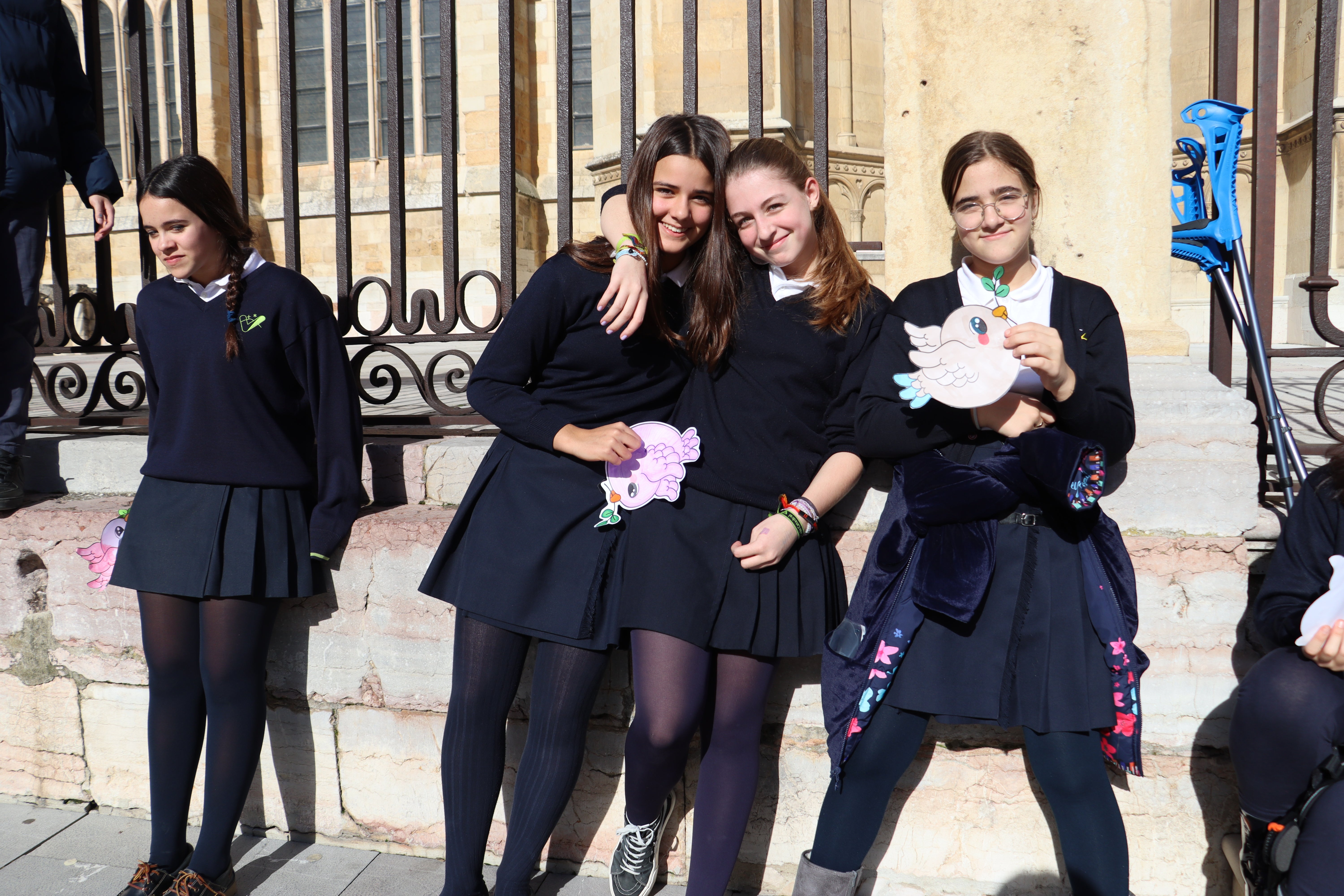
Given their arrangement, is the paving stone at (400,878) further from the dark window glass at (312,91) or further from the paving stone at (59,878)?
the dark window glass at (312,91)

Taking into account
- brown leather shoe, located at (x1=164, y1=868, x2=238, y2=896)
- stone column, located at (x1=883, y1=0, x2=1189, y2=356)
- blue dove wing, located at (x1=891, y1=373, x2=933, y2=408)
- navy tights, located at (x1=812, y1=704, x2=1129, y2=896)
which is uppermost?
stone column, located at (x1=883, y1=0, x2=1189, y2=356)

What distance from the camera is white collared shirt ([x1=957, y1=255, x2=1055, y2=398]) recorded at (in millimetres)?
1939

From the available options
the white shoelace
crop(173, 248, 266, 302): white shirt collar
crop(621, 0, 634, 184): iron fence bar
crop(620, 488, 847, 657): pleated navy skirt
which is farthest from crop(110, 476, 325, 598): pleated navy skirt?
crop(621, 0, 634, 184): iron fence bar

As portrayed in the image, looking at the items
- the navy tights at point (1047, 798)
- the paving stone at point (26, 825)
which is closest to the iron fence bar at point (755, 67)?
the navy tights at point (1047, 798)

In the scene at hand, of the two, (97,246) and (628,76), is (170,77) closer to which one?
(97,246)

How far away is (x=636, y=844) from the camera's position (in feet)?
7.30

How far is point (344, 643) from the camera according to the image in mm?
2623

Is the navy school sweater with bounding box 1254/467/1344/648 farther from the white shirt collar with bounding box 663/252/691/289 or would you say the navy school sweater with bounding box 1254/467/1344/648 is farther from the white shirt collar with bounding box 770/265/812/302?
the white shirt collar with bounding box 663/252/691/289

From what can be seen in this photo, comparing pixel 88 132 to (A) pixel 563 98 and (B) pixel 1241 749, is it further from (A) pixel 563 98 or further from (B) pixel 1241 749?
(B) pixel 1241 749

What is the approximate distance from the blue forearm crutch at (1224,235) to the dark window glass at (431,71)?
13.0 meters

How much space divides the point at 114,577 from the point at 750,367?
1670mm

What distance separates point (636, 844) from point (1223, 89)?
7.99 feet

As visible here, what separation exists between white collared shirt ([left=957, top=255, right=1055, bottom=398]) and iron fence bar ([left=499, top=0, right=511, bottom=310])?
137 cm

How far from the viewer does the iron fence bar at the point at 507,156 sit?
9.17 feet
